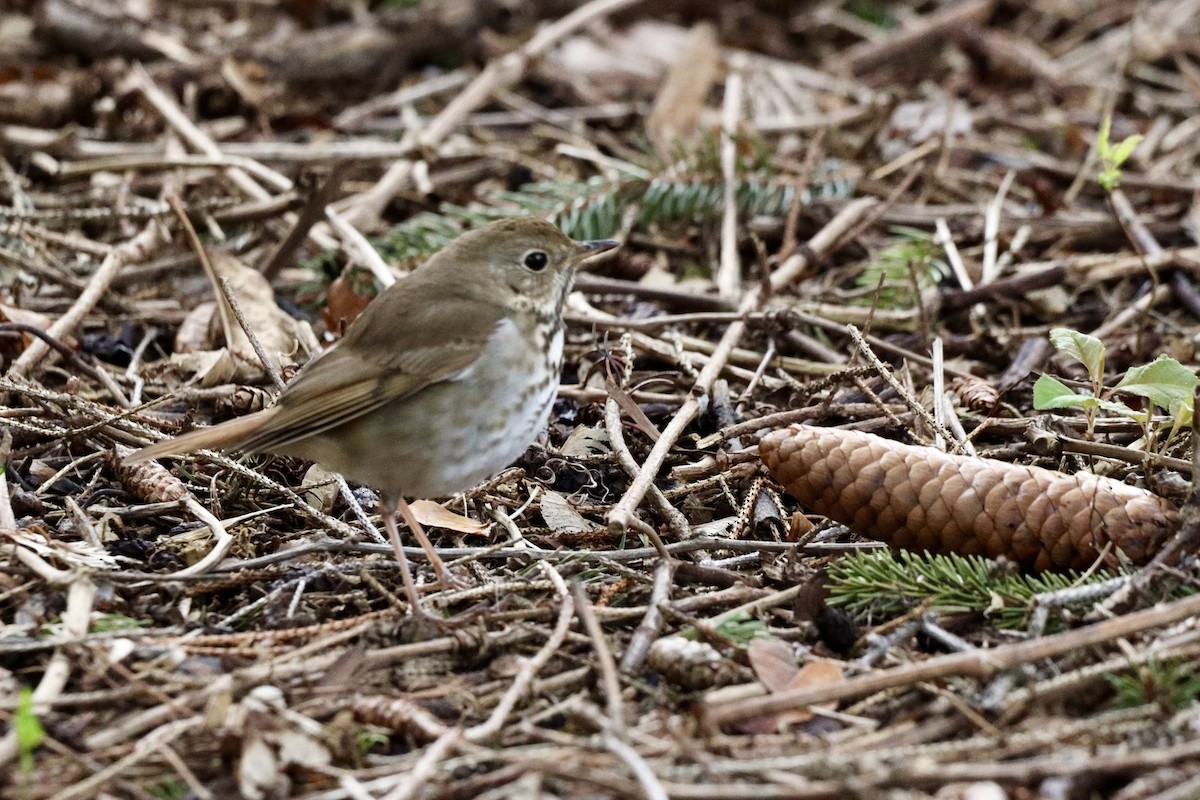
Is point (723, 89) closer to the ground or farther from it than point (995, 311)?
farther from it

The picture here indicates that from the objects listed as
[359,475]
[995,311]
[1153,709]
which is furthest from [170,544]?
[995,311]

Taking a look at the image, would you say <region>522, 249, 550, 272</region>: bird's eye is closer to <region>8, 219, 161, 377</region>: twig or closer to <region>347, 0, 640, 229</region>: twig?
<region>8, 219, 161, 377</region>: twig

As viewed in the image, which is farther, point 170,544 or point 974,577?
point 170,544

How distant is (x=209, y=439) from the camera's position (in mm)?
3334

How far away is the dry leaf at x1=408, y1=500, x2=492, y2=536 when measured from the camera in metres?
3.88

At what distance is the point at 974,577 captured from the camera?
314cm

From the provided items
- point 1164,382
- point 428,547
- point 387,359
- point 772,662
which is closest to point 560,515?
point 428,547

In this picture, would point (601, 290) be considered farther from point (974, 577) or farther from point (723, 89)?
point (723, 89)

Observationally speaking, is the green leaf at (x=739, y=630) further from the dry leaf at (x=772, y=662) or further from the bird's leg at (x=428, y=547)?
the bird's leg at (x=428, y=547)

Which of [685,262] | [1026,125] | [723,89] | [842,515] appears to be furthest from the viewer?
[723,89]

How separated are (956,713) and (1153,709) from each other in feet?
1.17

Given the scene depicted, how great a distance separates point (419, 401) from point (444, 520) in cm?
45

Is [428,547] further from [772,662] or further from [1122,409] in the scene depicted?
[1122,409]

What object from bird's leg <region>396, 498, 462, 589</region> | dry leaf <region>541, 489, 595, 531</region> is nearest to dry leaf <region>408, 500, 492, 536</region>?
bird's leg <region>396, 498, 462, 589</region>
